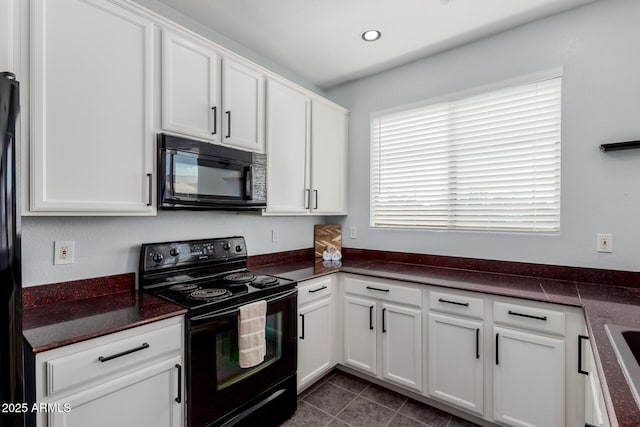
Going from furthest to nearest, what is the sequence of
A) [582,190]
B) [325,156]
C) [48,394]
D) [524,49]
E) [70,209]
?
[325,156] → [524,49] → [582,190] → [70,209] → [48,394]

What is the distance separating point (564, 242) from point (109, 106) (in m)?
2.83

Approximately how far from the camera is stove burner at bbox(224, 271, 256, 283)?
200 centimetres

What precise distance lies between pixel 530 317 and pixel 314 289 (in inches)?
52.8

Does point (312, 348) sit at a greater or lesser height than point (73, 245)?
lesser

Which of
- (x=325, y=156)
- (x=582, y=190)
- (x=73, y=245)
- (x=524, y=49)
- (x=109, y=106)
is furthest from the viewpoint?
(x=325, y=156)

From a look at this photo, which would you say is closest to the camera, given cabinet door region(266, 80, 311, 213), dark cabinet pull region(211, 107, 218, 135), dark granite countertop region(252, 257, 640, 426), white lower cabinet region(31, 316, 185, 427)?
dark granite countertop region(252, 257, 640, 426)

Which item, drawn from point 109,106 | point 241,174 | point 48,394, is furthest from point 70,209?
point 241,174

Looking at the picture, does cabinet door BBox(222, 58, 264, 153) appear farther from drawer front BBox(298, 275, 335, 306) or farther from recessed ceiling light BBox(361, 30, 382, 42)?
drawer front BBox(298, 275, 335, 306)

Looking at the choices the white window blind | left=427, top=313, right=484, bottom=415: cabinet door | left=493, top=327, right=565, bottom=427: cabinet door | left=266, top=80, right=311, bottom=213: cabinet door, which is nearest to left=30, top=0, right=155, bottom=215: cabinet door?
left=266, top=80, right=311, bottom=213: cabinet door

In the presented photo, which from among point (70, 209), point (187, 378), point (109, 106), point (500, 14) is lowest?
point (187, 378)

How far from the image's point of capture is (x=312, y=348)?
2.30m

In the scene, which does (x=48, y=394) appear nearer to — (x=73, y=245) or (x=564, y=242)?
(x=73, y=245)

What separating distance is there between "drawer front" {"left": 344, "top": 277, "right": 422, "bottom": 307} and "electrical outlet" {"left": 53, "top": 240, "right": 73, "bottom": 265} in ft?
5.85

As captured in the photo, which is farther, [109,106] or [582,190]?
[582,190]
